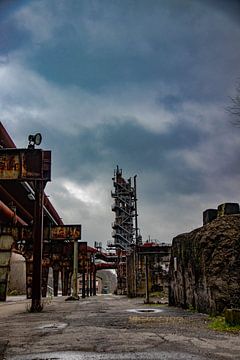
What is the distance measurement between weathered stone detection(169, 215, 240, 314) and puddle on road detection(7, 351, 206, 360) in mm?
4590

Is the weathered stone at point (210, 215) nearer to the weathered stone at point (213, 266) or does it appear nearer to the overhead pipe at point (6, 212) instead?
the weathered stone at point (213, 266)

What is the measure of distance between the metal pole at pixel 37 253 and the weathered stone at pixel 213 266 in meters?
4.14

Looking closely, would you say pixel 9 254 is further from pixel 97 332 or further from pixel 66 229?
pixel 97 332

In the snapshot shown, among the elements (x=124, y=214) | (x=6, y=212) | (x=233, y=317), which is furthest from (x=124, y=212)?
(x=233, y=317)

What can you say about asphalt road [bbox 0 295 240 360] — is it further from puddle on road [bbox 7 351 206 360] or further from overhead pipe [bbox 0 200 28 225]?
overhead pipe [bbox 0 200 28 225]

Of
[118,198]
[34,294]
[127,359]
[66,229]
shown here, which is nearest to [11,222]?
[66,229]

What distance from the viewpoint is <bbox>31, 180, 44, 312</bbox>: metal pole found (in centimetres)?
1021

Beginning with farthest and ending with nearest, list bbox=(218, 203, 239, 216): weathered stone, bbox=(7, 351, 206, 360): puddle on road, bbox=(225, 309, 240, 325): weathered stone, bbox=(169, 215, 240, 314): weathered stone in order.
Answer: bbox=(218, 203, 239, 216): weathered stone
bbox=(169, 215, 240, 314): weathered stone
bbox=(225, 309, 240, 325): weathered stone
bbox=(7, 351, 206, 360): puddle on road

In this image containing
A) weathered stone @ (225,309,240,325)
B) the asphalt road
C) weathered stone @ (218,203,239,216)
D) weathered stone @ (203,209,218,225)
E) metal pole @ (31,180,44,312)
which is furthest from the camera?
weathered stone @ (203,209,218,225)

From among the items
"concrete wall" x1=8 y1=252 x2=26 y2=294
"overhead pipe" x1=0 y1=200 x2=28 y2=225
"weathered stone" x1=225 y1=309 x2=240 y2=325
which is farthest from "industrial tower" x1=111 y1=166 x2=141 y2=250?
"weathered stone" x1=225 y1=309 x2=240 y2=325

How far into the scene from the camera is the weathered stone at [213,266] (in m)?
8.09

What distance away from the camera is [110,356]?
3713 mm

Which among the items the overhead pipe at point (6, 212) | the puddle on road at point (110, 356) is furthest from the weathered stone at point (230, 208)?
the overhead pipe at point (6, 212)

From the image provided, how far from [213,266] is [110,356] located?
5323 mm
